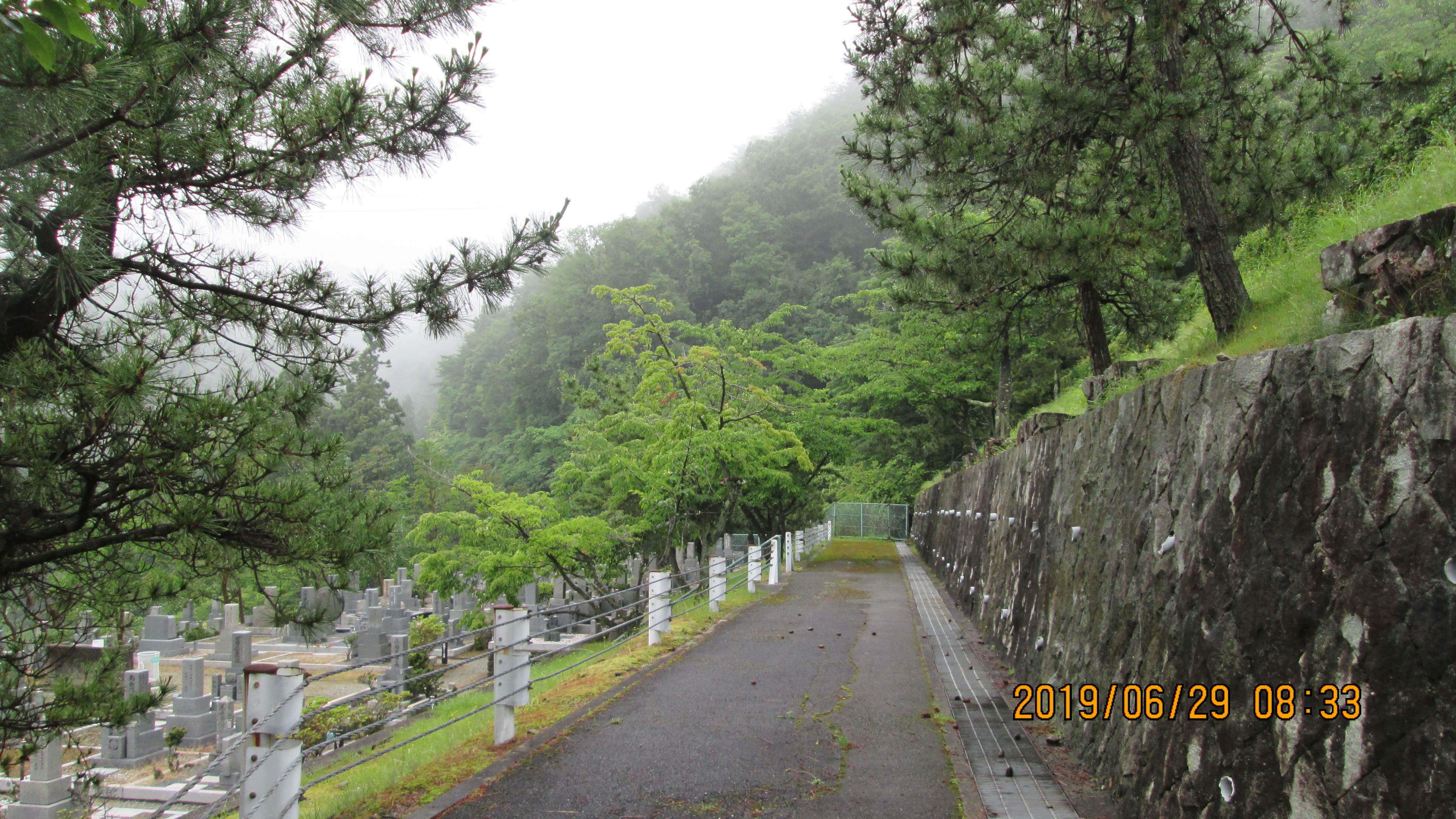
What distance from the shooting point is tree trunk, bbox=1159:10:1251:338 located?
589 centimetres

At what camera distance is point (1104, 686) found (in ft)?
14.3

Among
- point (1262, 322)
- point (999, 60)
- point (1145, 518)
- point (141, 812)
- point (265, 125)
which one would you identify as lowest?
point (141, 812)

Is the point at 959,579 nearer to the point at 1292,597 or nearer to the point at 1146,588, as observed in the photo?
the point at 1146,588

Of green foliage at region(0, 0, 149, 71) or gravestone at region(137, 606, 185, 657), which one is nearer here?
green foliage at region(0, 0, 149, 71)

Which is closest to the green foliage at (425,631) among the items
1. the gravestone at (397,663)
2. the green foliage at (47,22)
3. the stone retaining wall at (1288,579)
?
the gravestone at (397,663)

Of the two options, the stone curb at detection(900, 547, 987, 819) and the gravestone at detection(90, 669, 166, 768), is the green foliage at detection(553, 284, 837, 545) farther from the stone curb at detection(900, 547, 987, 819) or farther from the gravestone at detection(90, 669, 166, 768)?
the gravestone at detection(90, 669, 166, 768)

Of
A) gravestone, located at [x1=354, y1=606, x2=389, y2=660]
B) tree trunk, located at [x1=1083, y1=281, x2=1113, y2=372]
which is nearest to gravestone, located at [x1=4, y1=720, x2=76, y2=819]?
gravestone, located at [x1=354, y1=606, x2=389, y2=660]

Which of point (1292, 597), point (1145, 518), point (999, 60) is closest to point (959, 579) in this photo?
point (999, 60)

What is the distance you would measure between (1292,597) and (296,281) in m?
4.89

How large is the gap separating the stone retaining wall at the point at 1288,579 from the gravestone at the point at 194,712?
424 inches

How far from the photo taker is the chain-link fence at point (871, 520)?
1405 inches

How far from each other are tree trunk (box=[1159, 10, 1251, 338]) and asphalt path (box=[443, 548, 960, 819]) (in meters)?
3.77

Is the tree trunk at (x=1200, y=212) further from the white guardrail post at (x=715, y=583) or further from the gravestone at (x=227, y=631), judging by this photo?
the gravestone at (x=227, y=631)

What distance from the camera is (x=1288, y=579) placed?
2652mm
